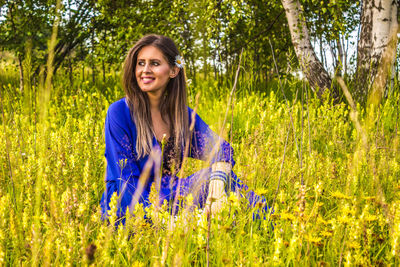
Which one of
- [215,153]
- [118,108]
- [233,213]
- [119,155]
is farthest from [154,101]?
[233,213]

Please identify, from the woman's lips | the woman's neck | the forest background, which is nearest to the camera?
the forest background

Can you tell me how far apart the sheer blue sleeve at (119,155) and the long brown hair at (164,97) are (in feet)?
0.33

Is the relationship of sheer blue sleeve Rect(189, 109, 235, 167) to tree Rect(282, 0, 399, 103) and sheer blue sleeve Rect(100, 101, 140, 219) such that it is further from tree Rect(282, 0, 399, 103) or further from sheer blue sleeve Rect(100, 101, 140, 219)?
tree Rect(282, 0, 399, 103)

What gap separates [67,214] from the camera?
1427mm

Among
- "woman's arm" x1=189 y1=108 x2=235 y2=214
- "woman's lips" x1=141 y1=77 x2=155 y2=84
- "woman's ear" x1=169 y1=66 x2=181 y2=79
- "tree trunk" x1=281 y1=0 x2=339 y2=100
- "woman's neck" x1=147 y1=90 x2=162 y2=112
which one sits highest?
"tree trunk" x1=281 y1=0 x2=339 y2=100

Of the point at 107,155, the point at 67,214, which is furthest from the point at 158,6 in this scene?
the point at 67,214

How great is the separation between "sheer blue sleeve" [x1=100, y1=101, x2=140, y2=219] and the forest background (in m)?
0.13

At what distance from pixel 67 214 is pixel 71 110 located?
3.57m

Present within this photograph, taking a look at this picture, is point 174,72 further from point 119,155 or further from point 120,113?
point 119,155

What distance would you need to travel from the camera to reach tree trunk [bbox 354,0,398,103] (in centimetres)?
502

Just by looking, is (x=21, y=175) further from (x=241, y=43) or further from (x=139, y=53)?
(x=241, y=43)

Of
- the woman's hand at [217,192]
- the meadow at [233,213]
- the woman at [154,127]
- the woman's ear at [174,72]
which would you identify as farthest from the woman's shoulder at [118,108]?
the woman's hand at [217,192]

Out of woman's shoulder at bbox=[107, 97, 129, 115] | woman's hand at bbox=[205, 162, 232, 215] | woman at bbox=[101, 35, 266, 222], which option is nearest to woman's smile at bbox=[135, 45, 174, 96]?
woman at bbox=[101, 35, 266, 222]

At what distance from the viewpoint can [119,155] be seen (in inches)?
95.1
